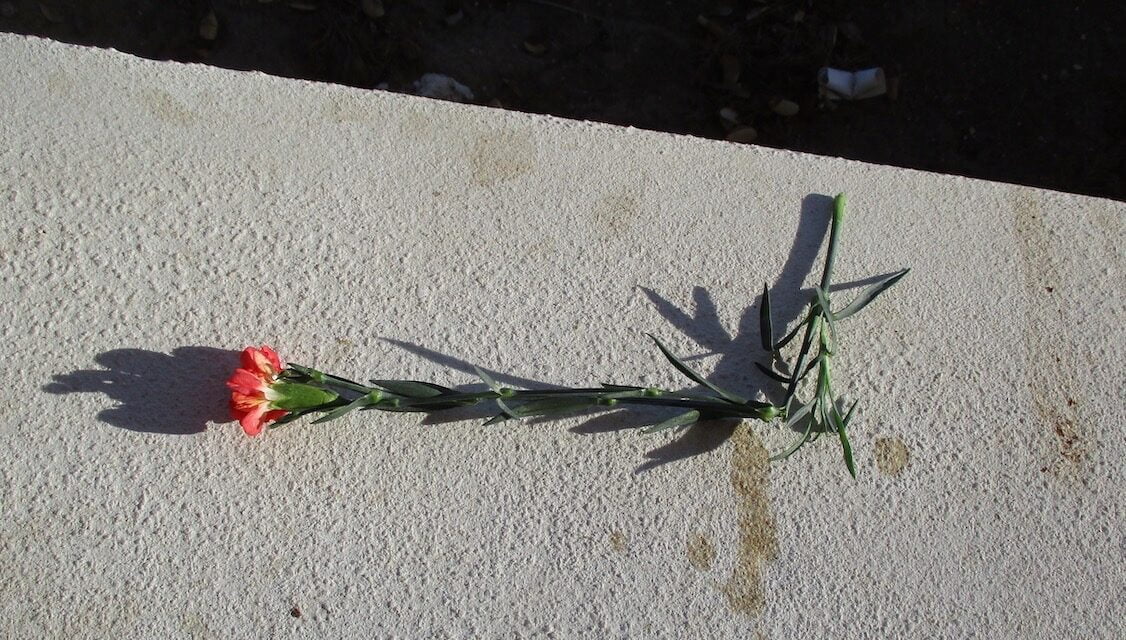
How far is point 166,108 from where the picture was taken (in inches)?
57.3

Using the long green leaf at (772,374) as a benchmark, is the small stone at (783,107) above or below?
above

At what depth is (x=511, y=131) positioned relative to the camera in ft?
5.03

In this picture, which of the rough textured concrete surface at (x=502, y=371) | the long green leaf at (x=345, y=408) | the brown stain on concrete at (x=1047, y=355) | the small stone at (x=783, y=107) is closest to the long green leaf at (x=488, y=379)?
the rough textured concrete surface at (x=502, y=371)

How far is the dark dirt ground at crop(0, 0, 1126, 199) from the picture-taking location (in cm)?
245

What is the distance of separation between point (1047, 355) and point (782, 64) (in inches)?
50.5

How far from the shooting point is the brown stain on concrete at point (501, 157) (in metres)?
1.49

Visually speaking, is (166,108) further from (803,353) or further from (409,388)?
(803,353)

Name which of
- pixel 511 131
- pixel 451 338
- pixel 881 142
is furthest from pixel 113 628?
pixel 881 142

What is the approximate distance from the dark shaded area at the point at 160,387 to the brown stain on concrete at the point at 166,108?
40 centimetres

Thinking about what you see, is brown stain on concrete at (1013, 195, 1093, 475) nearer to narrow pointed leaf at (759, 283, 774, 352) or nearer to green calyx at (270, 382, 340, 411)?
narrow pointed leaf at (759, 283, 774, 352)

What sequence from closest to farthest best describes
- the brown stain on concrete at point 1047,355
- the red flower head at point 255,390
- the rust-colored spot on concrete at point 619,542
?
the red flower head at point 255,390 → the rust-colored spot on concrete at point 619,542 → the brown stain on concrete at point 1047,355

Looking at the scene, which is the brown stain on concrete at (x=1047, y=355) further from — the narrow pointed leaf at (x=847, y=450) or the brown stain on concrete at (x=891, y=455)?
the narrow pointed leaf at (x=847, y=450)

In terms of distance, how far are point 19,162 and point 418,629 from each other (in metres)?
0.97

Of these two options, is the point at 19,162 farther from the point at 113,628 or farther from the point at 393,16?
the point at 393,16
